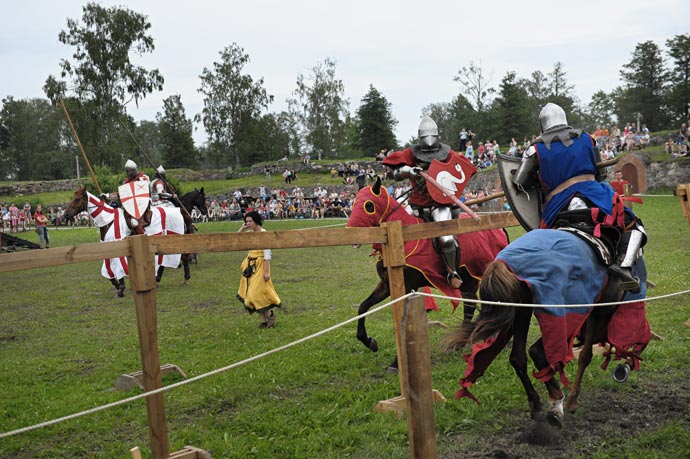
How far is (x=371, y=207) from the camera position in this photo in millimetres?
6359

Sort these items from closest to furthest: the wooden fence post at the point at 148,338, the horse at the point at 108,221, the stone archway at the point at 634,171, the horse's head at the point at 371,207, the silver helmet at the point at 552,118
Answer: the wooden fence post at the point at 148,338 < the silver helmet at the point at 552,118 < the horse's head at the point at 371,207 < the stone archway at the point at 634,171 < the horse at the point at 108,221

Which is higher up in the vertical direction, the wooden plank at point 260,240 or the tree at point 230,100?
the tree at point 230,100

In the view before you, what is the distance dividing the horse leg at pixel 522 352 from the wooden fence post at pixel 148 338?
2.27 m

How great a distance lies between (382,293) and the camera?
21.5 ft

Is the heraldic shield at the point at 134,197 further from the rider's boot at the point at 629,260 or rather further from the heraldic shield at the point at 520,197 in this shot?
the rider's boot at the point at 629,260

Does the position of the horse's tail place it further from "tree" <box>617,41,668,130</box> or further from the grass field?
"tree" <box>617,41,668,130</box>

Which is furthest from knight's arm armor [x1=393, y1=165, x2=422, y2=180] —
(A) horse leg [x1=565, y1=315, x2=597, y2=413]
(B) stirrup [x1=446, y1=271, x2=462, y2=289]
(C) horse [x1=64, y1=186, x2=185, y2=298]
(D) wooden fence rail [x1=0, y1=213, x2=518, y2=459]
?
(C) horse [x1=64, y1=186, x2=185, y2=298]

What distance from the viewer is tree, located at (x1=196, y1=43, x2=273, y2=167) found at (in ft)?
185

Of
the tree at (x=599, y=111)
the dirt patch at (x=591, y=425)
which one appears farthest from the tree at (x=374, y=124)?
the dirt patch at (x=591, y=425)

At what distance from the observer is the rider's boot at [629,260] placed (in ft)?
15.2

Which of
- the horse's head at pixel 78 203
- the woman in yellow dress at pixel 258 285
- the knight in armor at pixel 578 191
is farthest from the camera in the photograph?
the horse's head at pixel 78 203

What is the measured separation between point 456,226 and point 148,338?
9.64 feet

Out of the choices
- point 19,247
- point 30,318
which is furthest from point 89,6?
point 30,318

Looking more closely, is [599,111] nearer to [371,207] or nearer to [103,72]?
[103,72]
